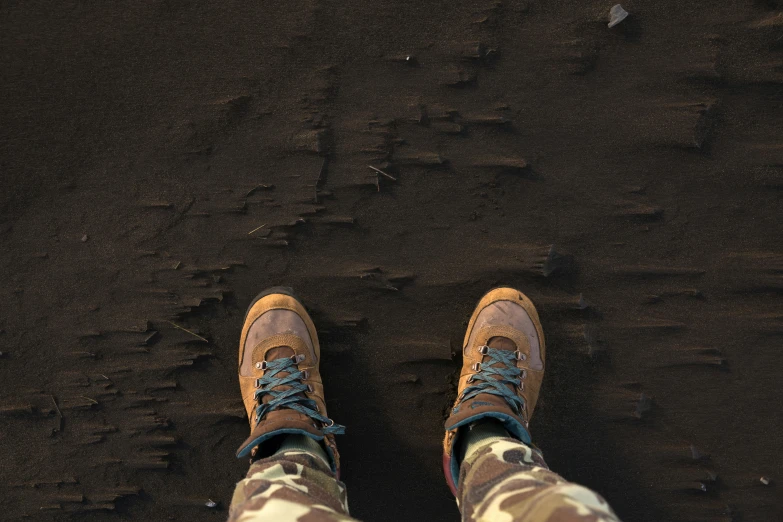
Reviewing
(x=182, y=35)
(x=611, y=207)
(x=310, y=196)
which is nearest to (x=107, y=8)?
(x=182, y=35)

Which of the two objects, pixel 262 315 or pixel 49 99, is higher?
pixel 49 99

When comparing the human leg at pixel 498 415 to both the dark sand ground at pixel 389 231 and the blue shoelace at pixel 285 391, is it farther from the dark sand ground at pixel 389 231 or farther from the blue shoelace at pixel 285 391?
the blue shoelace at pixel 285 391

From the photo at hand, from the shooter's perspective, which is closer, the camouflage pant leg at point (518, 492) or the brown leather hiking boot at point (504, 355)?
the camouflage pant leg at point (518, 492)

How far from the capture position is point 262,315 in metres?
1.66

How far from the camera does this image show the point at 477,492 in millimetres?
1333

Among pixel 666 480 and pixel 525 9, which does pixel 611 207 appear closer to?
pixel 525 9

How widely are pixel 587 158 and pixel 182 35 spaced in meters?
1.48

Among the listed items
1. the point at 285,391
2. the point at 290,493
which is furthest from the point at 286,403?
the point at 290,493

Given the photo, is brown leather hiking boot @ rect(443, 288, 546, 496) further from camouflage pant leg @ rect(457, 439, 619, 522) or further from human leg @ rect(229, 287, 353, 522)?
human leg @ rect(229, 287, 353, 522)

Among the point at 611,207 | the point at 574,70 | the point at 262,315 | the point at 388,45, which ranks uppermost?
the point at 388,45

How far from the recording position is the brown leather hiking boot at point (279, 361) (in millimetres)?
1638

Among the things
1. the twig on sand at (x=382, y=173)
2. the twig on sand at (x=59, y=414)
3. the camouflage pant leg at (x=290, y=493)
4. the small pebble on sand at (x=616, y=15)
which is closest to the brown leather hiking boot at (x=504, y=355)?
the camouflage pant leg at (x=290, y=493)

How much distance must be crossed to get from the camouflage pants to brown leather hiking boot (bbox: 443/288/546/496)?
17 cm

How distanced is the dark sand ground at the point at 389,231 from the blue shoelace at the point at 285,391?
115 mm
